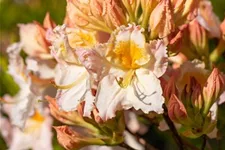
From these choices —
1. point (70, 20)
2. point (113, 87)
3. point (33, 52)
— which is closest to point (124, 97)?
point (113, 87)

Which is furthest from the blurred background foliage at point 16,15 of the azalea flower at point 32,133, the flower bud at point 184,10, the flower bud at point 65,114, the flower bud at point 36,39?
the flower bud at point 184,10

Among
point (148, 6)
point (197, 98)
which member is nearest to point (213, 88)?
point (197, 98)

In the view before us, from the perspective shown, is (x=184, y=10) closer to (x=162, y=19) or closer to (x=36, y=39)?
(x=162, y=19)

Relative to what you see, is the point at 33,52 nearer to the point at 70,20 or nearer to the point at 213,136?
the point at 70,20

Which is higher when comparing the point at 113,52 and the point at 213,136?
the point at 113,52

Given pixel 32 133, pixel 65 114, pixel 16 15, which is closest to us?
pixel 65 114

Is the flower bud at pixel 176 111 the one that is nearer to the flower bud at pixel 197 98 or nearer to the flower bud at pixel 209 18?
the flower bud at pixel 197 98
